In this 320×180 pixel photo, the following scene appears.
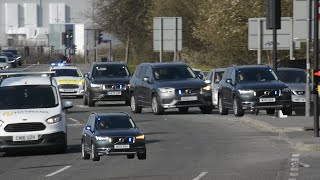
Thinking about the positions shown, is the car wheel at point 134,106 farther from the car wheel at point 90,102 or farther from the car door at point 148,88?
the car wheel at point 90,102

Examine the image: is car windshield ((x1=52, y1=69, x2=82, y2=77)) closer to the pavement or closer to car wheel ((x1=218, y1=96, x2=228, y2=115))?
car wheel ((x1=218, y1=96, x2=228, y2=115))

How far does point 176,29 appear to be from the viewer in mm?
46844

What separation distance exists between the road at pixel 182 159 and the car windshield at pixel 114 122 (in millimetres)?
3536

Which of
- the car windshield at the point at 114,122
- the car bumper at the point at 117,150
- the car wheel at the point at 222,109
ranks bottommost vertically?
the car wheel at the point at 222,109

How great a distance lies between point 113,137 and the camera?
11.9m

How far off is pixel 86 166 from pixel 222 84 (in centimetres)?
1437

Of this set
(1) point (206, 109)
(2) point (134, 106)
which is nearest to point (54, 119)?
(1) point (206, 109)

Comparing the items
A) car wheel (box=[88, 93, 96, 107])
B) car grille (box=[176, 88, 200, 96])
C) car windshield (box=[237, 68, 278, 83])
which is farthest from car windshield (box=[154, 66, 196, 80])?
car wheel (box=[88, 93, 96, 107])

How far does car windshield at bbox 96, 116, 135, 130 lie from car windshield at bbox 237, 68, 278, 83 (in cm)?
1795

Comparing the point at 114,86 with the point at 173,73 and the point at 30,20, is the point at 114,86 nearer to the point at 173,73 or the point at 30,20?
the point at 173,73

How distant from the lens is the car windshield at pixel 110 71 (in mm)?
39188

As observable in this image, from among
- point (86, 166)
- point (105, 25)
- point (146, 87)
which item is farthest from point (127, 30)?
point (86, 166)

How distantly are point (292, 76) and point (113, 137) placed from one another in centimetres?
2283

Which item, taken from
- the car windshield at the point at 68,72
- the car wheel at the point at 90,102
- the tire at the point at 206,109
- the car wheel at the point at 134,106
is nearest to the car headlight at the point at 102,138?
the tire at the point at 206,109
